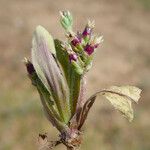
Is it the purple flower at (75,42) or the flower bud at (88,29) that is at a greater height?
the flower bud at (88,29)

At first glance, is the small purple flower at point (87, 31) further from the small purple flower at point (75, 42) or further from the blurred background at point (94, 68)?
the blurred background at point (94, 68)

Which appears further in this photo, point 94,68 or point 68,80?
point 94,68

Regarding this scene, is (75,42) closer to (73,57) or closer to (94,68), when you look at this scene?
(73,57)

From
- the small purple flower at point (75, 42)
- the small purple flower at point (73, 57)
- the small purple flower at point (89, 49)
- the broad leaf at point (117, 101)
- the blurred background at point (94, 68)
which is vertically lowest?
the broad leaf at point (117, 101)

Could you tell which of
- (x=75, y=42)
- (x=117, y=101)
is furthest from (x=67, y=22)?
(x=117, y=101)

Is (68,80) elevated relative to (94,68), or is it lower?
lower

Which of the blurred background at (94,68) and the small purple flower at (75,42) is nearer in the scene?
the small purple flower at (75,42)

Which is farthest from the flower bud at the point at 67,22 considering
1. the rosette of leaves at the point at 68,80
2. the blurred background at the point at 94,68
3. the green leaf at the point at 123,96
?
the blurred background at the point at 94,68
